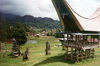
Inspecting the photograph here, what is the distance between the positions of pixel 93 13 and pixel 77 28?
474 inches

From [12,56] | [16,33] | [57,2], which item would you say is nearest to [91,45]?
[57,2]

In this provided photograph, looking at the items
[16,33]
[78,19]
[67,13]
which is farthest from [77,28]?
[16,33]

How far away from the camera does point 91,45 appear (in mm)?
24859

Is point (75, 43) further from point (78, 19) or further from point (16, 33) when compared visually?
point (16, 33)

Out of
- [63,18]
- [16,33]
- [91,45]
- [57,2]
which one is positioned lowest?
[91,45]

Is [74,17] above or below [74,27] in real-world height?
above

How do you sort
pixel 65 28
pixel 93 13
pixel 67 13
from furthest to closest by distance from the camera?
1. pixel 93 13
2. pixel 65 28
3. pixel 67 13

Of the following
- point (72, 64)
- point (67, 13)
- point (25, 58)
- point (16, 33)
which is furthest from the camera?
point (16, 33)

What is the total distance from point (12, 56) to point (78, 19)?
63.6ft

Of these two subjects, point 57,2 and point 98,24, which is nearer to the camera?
point 57,2

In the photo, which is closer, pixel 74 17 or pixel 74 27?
pixel 74 17

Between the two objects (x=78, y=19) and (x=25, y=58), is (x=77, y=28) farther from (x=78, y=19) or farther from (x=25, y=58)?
(x=25, y=58)

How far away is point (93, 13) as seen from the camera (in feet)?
109

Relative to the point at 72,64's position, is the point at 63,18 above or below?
above
